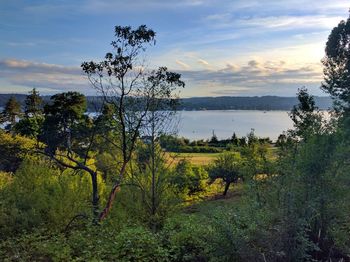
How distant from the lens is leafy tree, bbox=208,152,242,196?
31.8 metres

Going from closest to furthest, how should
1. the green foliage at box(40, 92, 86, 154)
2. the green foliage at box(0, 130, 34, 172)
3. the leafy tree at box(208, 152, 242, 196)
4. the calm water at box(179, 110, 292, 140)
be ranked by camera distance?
the green foliage at box(0, 130, 34, 172) → the green foliage at box(40, 92, 86, 154) → the leafy tree at box(208, 152, 242, 196) → the calm water at box(179, 110, 292, 140)

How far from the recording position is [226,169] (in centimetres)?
3222

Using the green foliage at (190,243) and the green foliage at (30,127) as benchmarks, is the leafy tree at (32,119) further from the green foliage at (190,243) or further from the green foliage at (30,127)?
the green foliage at (190,243)

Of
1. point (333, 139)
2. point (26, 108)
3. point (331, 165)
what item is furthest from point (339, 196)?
point (26, 108)

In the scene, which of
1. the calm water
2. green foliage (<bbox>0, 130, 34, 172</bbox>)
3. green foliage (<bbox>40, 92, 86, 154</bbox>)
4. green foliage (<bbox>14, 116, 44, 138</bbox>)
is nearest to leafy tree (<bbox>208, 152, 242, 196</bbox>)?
the calm water

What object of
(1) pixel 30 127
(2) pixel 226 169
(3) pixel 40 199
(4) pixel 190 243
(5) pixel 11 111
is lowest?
(2) pixel 226 169

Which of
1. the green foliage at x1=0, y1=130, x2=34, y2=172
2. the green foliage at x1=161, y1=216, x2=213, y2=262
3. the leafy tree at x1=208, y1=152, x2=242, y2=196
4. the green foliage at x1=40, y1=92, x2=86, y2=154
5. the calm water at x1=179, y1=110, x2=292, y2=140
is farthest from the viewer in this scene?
the calm water at x1=179, y1=110, x2=292, y2=140

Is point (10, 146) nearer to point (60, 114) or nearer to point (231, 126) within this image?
point (60, 114)

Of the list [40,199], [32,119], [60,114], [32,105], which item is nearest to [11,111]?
[32,105]

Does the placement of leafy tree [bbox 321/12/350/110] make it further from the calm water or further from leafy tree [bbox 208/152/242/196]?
the calm water

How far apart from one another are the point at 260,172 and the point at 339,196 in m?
8.19

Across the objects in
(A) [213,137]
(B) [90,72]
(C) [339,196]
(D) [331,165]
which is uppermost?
(B) [90,72]

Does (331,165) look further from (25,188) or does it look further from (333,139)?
(25,188)

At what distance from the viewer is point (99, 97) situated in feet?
43.6
